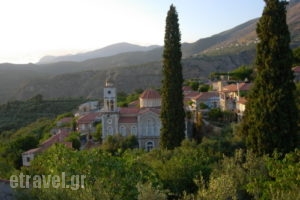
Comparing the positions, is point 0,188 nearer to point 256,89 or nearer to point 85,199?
point 85,199

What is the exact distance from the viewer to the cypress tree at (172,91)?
2756 cm

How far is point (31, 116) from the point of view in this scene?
247 feet

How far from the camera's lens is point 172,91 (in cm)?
2805

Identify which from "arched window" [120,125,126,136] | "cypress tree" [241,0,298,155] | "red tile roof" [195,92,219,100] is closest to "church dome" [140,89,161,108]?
"arched window" [120,125,126,136]

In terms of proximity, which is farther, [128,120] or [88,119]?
[88,119]

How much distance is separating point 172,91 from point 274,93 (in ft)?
34.4

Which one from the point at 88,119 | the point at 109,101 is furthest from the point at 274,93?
the point at 88,119

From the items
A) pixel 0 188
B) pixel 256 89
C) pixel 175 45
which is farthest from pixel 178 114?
pixel 0 188

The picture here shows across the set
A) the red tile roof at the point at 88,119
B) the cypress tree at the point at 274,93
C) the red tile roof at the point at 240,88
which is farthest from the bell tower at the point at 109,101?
the cypress tree at the point at 274,93

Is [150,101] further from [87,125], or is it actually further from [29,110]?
[29,110]

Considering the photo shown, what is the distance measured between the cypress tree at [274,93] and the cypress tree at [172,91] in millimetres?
8966

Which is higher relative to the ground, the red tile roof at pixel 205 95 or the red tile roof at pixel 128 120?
the red tile roof at pixel 205 95

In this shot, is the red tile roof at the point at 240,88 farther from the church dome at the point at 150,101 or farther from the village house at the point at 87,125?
the village house at the point at 87,125

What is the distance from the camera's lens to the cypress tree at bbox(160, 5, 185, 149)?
2756 cm
